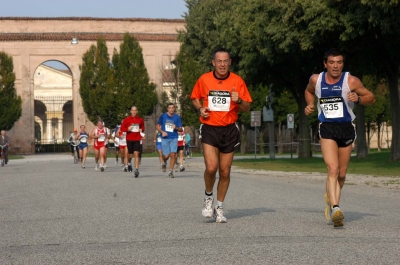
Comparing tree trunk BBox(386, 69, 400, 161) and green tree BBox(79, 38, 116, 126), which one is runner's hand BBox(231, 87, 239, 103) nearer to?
tree trunk BBox(386, 69, 400, 161)

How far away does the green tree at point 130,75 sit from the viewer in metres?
71.2

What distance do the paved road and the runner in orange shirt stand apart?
2.29ft

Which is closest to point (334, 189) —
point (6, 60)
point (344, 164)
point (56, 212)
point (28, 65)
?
point (344, 164)

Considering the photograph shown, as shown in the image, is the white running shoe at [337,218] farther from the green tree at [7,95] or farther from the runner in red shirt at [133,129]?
the green tree at [7,95]

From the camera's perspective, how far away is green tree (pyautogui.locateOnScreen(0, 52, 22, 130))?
69000mm

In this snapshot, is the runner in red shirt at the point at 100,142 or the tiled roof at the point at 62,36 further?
the tiled roof at the point at 62,36

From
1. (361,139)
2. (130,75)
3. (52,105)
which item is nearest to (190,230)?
(361,139)

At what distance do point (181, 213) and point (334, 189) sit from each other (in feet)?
8.17

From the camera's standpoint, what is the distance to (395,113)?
1323 inches

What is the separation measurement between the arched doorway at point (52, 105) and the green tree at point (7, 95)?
1770 cm

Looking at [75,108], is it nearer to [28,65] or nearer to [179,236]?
[28,65]

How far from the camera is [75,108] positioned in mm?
75750

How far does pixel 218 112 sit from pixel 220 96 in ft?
0.65

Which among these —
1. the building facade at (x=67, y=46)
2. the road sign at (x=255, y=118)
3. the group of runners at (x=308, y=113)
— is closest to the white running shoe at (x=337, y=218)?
the group of runners at (x=308, y=113)
